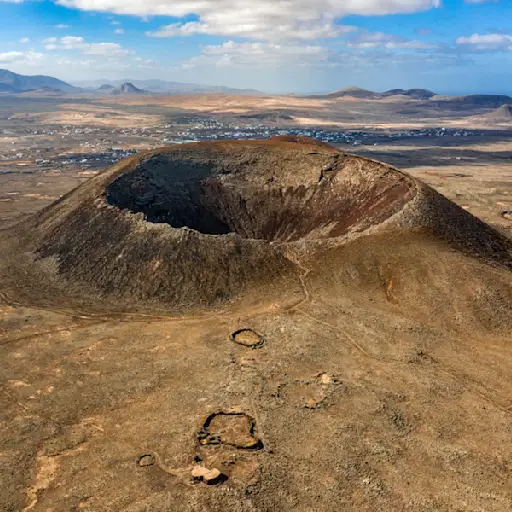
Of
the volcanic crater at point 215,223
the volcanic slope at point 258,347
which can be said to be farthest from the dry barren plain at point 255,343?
the volcanic crater at point 215,223

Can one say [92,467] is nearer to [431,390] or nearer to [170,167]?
[431,390]

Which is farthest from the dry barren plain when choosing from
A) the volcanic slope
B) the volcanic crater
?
the volcanic crater

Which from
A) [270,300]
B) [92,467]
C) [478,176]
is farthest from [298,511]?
[478,176]

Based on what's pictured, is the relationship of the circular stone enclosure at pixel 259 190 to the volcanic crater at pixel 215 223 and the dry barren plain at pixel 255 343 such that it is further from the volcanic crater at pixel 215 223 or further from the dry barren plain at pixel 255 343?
the dry barren plain at pixel 255 343

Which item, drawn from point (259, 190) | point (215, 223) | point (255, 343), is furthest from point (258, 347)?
point (259, 190)

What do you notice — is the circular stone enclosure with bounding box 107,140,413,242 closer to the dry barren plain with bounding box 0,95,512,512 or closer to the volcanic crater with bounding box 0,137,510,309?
the volcanic crater with bounding box 0,137,510,309

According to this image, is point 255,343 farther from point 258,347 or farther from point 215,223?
point 215,223
